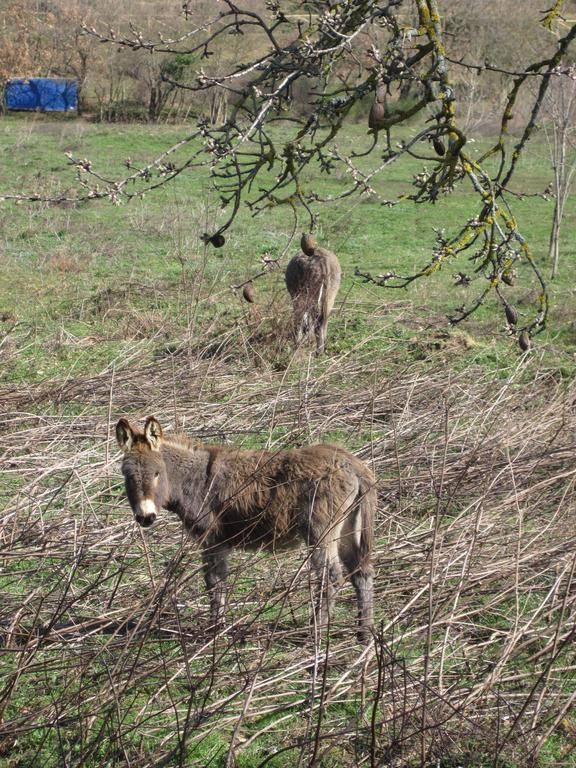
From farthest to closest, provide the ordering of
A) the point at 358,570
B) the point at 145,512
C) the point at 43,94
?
1. the point at 43,94
2. the point at 145,512
3. the point at 358,570

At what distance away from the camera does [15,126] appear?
36.2m

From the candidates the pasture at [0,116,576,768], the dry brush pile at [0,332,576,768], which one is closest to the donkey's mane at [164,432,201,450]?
the pasture at [0,116,576,768]

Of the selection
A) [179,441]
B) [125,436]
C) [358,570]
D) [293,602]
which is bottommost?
[293,602]

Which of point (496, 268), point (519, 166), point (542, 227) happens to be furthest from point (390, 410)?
point (519, 166)

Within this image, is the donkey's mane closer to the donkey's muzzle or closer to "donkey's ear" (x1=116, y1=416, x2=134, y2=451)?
"donkey's ear" (x1=116, y1=416, x2=134, y2=451)

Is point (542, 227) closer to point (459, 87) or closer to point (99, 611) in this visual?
point (459, 87)

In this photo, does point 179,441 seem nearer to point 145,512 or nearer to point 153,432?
point 153,432

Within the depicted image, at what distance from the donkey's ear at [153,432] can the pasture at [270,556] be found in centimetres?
49

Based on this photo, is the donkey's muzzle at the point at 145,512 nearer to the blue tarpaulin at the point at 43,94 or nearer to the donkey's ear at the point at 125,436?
the donkey's ear at the point at 125,436

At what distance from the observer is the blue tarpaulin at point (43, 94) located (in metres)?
40.1

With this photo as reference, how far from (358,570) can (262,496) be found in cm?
77

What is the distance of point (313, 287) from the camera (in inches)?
486

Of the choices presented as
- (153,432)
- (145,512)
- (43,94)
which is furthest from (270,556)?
(43,94)

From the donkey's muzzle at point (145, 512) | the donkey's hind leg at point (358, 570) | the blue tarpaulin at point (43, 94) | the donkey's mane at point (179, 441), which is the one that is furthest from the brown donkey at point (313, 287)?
the blue tarpaulin at point (43, 94)
